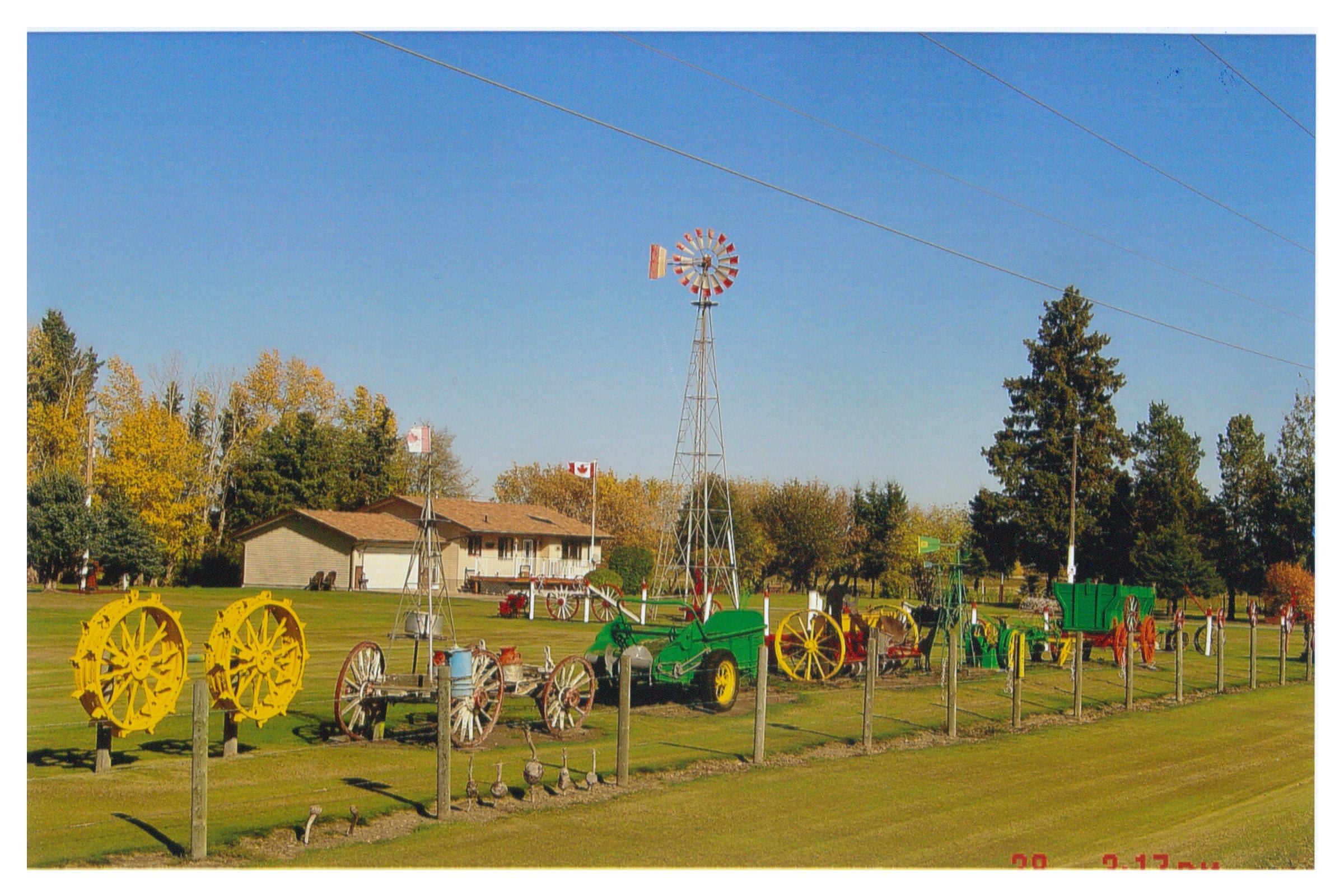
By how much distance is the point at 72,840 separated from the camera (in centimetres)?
920

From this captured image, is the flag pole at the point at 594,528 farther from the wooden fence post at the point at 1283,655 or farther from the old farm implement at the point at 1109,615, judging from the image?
the wooden fence post at the point at 1283,655

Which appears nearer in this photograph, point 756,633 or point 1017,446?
point 756,633

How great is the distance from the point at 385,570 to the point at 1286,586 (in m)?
35.4

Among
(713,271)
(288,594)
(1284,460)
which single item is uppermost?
(713,271)

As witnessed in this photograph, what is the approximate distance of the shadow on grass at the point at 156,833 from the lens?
8.99 m

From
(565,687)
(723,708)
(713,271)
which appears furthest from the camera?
(713,271)

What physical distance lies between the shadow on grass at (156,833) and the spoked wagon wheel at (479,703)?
12.3 ft

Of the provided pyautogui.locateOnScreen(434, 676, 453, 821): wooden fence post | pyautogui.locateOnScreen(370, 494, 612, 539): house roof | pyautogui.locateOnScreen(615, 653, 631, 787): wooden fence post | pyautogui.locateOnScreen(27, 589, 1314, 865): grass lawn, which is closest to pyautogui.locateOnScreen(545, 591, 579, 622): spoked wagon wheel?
pyautogui.locateOnScreen(27, 589, 1314, 865): grass lawn

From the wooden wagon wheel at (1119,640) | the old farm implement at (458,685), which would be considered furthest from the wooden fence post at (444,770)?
the wooden wagon wheel at (1119,640)

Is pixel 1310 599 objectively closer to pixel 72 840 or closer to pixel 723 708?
pixel 723 708

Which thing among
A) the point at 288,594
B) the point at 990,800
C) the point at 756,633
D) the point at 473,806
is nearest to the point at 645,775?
the point at 473,806

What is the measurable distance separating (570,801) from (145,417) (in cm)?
4501

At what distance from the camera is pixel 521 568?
57969 millimetres

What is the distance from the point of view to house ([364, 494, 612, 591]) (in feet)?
188
